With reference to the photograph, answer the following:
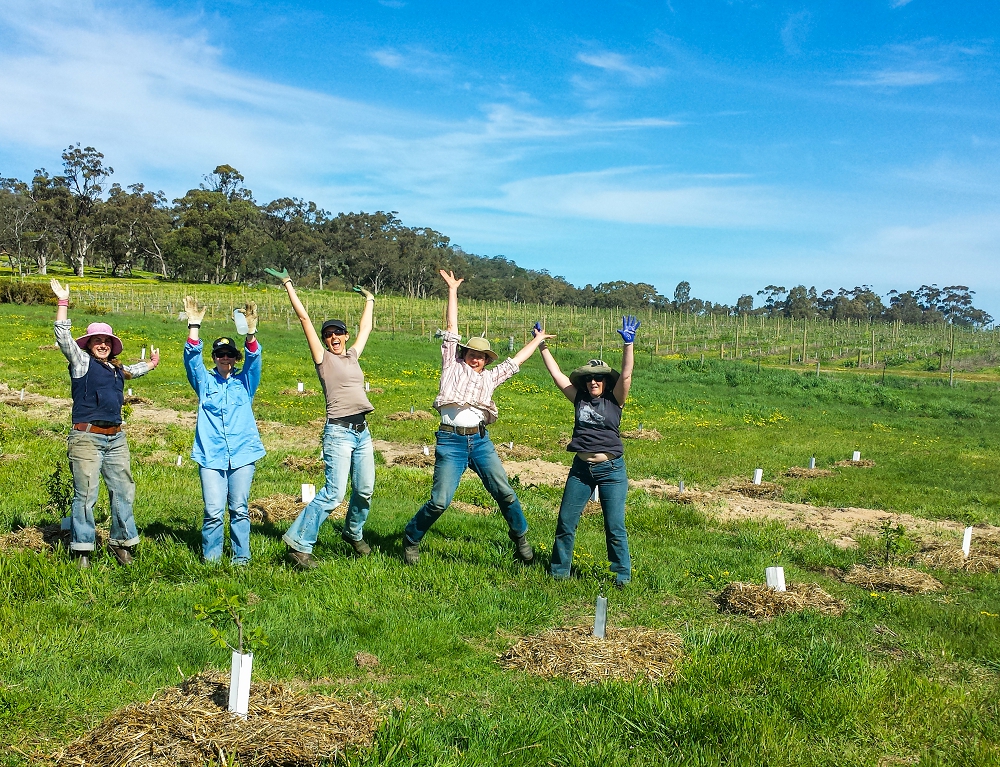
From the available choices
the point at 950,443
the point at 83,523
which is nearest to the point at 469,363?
the point at 83,523

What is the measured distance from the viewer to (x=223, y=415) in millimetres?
6500

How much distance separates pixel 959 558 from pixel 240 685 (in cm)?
778

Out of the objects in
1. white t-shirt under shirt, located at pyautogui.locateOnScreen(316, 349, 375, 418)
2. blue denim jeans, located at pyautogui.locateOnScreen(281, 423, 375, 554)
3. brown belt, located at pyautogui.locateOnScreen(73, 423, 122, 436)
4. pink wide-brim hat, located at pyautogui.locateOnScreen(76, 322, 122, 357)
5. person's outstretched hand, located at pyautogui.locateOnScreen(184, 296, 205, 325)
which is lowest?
blue denim jeans, located at pyautogui.locateOnScreen(281, 423, 375, 554)

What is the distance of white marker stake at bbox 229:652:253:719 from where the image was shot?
147 inches

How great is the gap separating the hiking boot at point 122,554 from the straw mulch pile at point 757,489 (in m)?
9.58

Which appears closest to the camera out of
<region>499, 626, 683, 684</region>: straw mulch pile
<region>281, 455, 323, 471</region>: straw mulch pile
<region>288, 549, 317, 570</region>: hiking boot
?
<region>499, 626, 683, 684</region>: straw mulch pile

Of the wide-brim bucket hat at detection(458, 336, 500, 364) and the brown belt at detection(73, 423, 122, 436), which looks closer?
the brown belt at detection(73, 423, 122, 436)

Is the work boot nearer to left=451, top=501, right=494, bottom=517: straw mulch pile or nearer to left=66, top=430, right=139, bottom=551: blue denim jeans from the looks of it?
left=451, top=501, right=494, bottom=517: straw mulch pile

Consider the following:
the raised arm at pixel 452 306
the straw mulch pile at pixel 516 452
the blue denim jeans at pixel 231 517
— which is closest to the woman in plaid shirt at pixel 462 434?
the raised arm at pixel 452 306

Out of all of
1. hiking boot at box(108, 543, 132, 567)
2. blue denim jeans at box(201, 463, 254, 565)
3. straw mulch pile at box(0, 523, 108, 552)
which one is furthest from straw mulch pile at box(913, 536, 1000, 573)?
straw mulch pile at box(0, 523, 108, 552)

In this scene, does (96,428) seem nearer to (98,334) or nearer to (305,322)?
(98,334)

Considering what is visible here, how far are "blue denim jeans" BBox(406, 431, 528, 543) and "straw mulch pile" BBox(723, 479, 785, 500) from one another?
23.3 ft

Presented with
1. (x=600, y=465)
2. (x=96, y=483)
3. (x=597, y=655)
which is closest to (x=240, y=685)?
(x=597, y=655)

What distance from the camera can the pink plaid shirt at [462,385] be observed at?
6.80 meters
